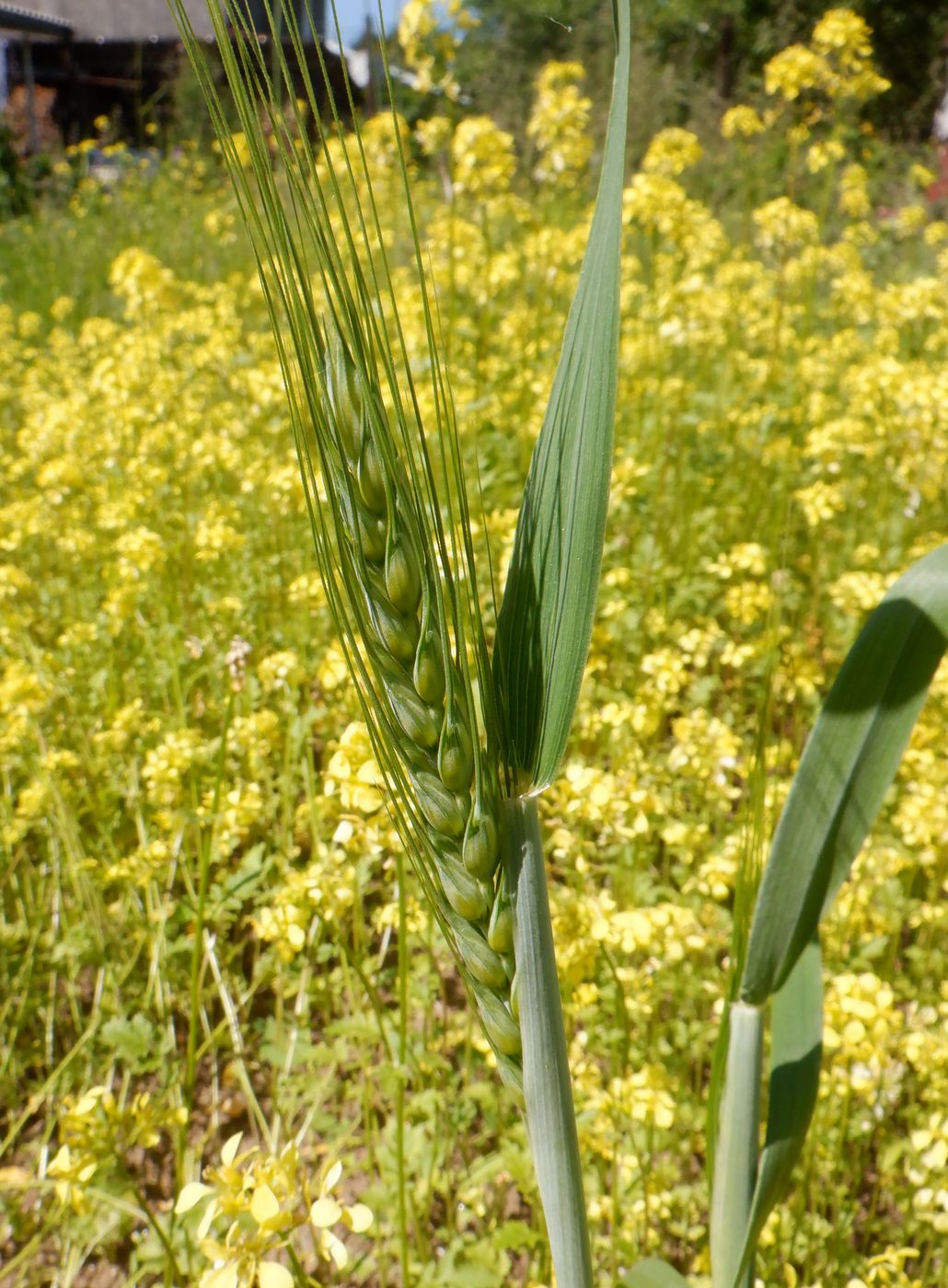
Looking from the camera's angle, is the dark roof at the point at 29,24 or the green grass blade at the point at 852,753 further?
the dark roof at the point at 29,24

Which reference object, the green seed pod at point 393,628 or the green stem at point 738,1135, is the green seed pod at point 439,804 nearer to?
the green seed pod at point 393,628

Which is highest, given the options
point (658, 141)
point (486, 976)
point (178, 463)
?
point (658, 141)

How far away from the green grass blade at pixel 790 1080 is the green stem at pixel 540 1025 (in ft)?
0.71

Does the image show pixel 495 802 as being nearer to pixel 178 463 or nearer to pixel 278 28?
pixel 278 28

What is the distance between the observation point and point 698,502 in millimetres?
3803

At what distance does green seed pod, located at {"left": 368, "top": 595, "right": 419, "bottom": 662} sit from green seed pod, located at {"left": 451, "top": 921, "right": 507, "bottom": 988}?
231 mm

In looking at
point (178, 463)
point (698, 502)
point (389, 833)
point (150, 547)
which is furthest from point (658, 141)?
point (389, 833)

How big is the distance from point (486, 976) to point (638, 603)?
243cm

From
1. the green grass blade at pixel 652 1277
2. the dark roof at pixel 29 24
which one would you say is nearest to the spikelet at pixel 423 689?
the green grass blade at pixel 652 1277

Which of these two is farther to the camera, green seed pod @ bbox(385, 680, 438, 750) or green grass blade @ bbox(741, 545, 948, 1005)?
green grass blade @ bbox(741, 545, 948, 1005)

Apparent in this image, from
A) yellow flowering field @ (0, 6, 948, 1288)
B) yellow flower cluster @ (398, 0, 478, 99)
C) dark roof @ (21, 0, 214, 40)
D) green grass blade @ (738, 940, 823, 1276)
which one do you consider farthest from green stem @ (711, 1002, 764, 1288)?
dark roof @ (21, 0, 214, 40)

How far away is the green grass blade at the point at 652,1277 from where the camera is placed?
972 mm

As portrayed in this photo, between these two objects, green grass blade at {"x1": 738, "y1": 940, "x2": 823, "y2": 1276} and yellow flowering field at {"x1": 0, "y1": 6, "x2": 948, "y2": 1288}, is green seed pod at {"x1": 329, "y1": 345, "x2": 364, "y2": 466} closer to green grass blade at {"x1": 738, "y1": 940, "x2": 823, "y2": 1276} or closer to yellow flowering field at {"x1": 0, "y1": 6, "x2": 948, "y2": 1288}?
yellow flowering field at {"x1": 0, "y1": 6, "x2": 948, "y2": 1288}

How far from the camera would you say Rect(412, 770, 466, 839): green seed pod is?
736mm
